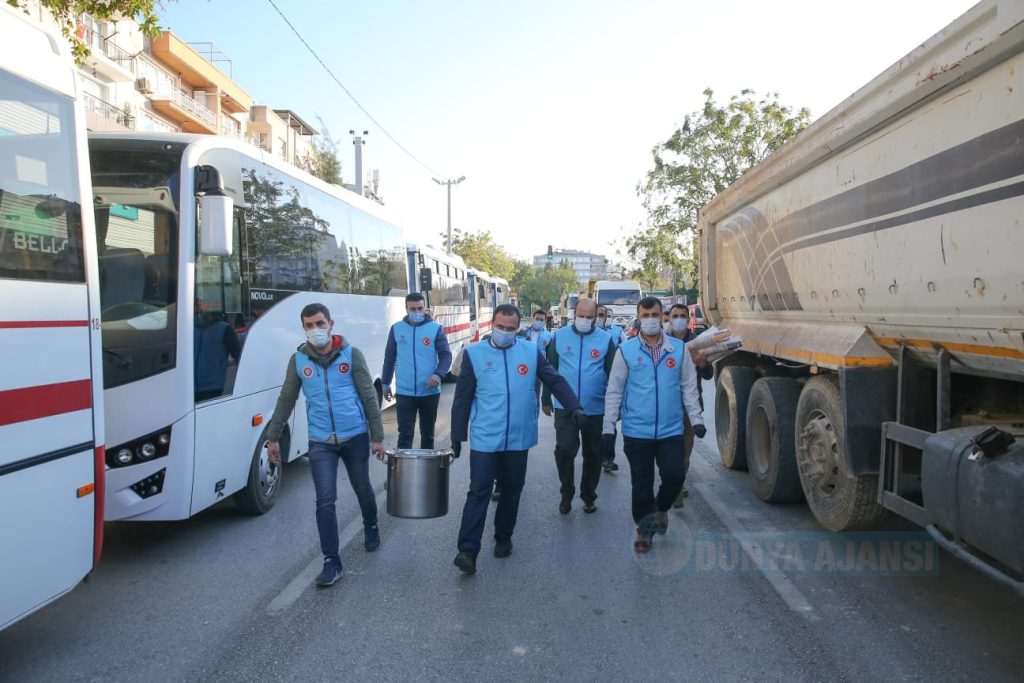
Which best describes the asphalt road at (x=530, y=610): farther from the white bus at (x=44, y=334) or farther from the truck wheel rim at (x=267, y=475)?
the white bus at (x=44, y=334)

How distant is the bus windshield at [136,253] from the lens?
16.1ft

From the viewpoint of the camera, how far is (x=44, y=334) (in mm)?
3451

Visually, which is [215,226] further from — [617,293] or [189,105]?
[189,105]

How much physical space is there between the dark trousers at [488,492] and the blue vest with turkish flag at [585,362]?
48.1 inches

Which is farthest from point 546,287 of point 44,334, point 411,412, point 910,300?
point 44,334

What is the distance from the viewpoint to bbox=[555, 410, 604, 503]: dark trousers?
6.29m

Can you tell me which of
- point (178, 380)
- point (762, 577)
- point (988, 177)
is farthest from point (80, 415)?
point (988, 177)

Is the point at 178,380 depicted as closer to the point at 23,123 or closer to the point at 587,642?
the point at 23,123

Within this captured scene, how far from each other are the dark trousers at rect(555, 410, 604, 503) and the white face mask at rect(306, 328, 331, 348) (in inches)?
87.7

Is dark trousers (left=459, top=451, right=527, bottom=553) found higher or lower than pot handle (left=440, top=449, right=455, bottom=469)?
lower

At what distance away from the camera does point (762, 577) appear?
4.87m

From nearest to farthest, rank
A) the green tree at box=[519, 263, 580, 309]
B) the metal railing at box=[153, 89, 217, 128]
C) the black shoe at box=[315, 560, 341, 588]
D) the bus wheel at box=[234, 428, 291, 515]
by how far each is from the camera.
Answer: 1. the black shoe at box=[315, 560, 341, 588]
2. the bus wheel at box=[234, 428, 291, 515]
3. the metal railing at box=[153, 89, 217, 128]
4. the green tree at box=[519, 263, 580, 309]

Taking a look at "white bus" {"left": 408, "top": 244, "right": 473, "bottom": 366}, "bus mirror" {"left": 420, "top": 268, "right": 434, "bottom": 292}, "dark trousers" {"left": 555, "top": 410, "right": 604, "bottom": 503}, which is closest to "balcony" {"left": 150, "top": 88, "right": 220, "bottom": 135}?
"white bus" {"left": 408, "top": 244, "right": 473, "bottom": 366}

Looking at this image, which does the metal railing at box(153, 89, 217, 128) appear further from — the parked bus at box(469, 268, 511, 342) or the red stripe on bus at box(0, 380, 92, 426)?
the red stripe on bus at box(0, 380, 92, 426)
